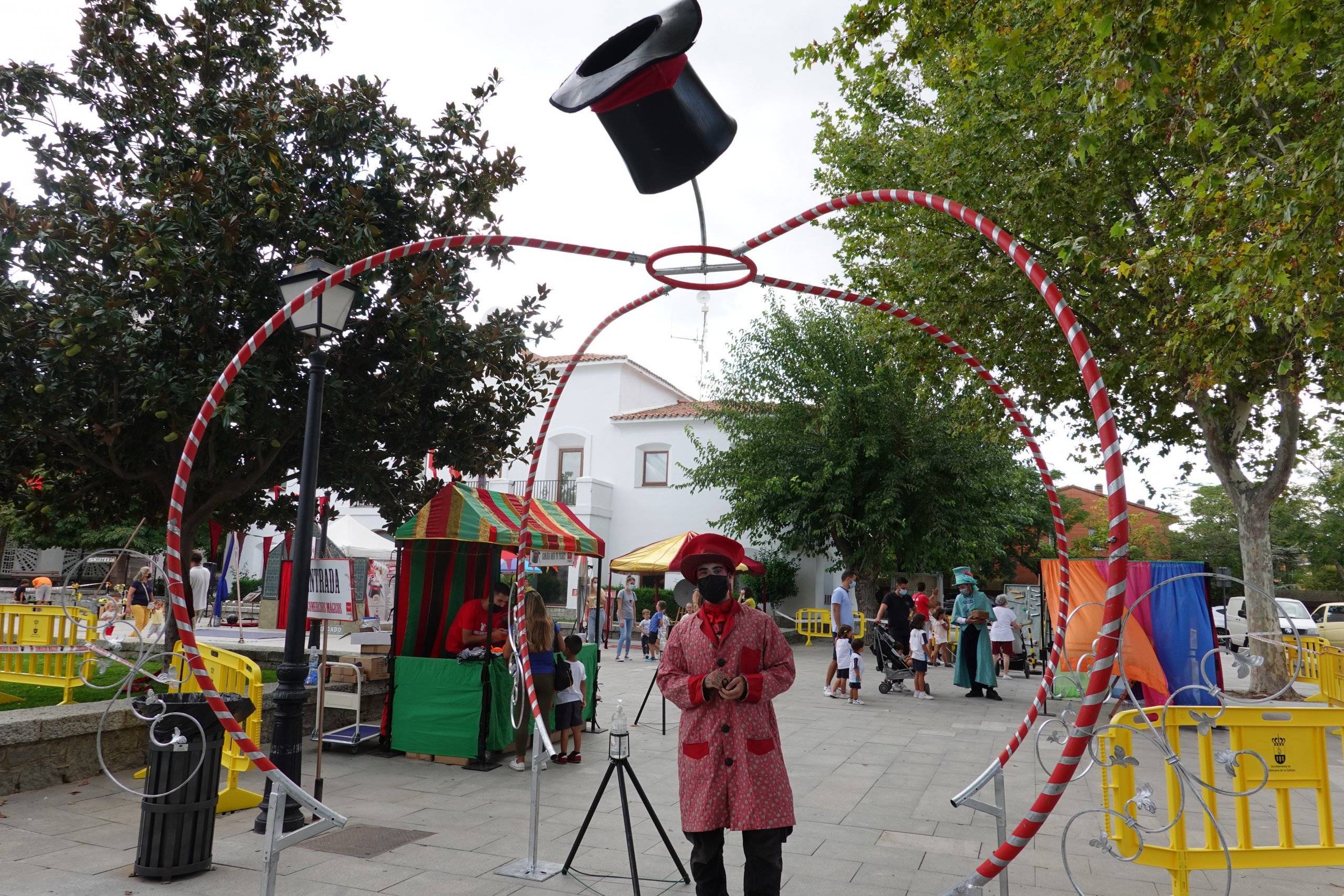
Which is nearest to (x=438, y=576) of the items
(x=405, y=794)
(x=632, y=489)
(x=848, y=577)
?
(x=405, y=794)

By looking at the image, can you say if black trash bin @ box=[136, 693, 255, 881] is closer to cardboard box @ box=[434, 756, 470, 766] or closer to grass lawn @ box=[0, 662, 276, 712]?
grass lawn @ box=[0, 662, 276, 712]

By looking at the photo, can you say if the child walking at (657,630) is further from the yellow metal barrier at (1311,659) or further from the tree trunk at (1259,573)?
the yellow metal barrier at (1311,659)

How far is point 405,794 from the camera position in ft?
24.9

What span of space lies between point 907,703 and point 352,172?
11361mm

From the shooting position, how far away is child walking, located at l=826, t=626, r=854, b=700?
1427 cm

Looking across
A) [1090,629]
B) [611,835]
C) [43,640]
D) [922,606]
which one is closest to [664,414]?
[922,606]

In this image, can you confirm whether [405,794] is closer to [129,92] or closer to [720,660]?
[720,660]

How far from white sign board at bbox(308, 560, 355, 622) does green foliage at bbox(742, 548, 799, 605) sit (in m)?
23.4

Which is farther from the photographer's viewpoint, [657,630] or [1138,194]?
[657,630]

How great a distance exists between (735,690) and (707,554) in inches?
28.7

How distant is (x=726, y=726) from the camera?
4.34 meters

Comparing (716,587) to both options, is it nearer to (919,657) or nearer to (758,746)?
(758,746)

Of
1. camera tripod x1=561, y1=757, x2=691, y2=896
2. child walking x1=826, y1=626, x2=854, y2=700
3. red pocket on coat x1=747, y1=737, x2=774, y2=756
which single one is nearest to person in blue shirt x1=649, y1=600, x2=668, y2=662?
child walking x1=826, y1=626, x2=854, y2=700

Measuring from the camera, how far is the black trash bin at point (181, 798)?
5.27 m
